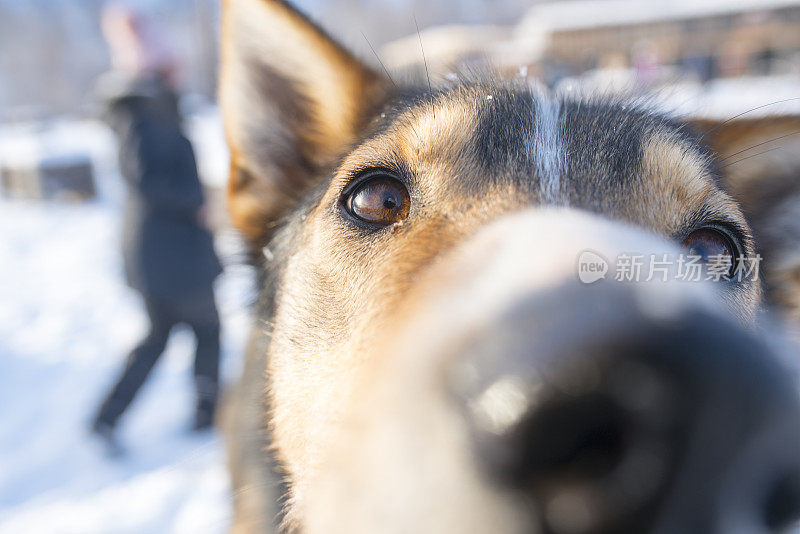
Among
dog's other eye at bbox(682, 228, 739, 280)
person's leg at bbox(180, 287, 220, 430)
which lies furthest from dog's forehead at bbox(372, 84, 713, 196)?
person's leg at bbox(180, 287, 220, 430)

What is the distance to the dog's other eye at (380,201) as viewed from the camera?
1.64 meters

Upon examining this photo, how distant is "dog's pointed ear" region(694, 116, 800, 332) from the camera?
2.17 metres

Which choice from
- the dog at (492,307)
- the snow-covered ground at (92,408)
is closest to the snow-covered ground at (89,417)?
the snow-covered ground at (92,408)

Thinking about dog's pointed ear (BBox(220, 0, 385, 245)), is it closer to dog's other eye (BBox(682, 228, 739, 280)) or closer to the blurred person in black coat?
dog's other eye (BBox(682, 228, 739, 280))

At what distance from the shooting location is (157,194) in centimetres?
361

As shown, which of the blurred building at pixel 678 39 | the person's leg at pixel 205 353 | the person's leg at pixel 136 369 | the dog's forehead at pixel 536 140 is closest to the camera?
the dog's forehead at pixel 536 140

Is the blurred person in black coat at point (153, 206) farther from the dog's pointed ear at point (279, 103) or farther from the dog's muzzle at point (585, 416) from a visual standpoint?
the dog's muzzle at point (585, 416)

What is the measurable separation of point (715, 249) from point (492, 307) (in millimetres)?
1237

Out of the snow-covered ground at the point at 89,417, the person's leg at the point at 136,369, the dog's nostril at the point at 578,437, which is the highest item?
the dog's nostril at the point at 578,437

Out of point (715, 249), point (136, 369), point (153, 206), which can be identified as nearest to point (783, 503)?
point (715, 249)

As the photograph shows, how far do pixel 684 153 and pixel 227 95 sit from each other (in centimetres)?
193

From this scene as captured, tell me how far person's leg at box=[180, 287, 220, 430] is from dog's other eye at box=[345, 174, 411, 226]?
2.67m

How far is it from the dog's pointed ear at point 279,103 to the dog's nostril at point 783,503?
1.83 m

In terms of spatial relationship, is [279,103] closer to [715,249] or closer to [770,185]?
[715,249]
